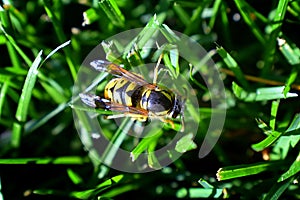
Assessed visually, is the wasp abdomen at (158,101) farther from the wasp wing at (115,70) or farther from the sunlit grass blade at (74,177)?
the sunlit grass blade at (74,177)

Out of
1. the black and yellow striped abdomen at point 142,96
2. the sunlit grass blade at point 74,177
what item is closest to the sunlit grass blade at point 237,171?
the black and yellow striped abdomen at point 142,96

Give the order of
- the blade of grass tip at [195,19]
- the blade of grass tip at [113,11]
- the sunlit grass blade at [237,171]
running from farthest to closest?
the blade of grass tip at [195,19]
the blade of grass tip at [113,11]
the sunlit grass blade at [237,171]

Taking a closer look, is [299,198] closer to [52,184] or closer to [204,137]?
[204,137]

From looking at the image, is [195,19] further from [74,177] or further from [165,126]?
[74,177]

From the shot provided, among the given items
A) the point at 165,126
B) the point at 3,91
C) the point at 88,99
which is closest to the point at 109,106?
the point at 88,99

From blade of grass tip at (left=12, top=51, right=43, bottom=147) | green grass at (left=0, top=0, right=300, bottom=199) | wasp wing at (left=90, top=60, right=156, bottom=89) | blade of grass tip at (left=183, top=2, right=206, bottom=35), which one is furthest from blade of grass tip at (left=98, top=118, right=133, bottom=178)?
blade of grass tip at (left=183, top=2, right=206, bottom=35)

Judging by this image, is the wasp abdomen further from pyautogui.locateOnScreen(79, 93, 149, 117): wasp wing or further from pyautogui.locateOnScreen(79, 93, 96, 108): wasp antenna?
pyautogui.locateOnScreen(79, 93, 96, 108): wasp antenna
